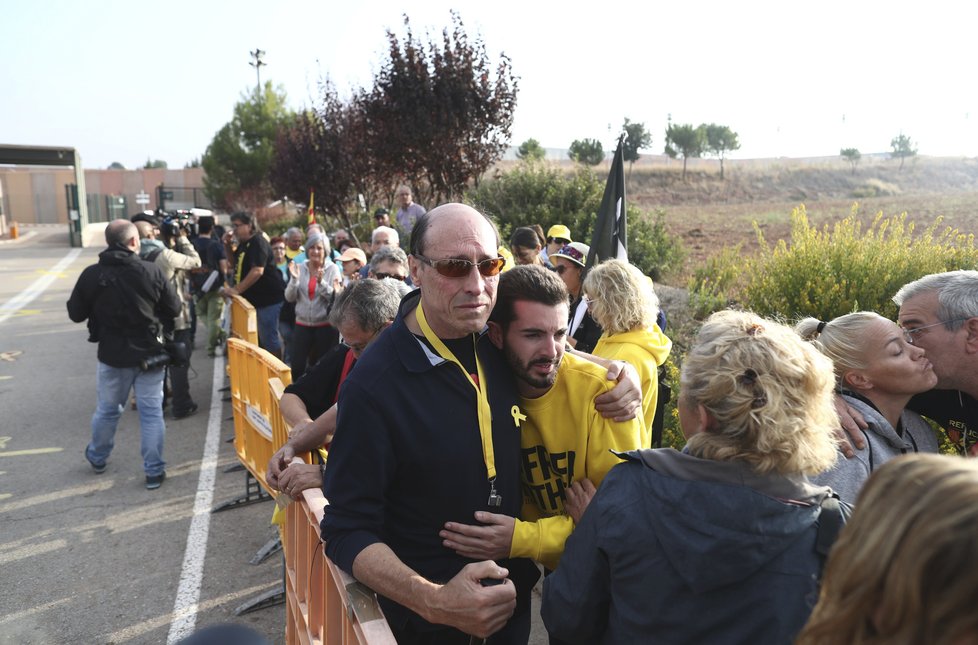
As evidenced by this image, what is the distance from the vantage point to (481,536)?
2.05 metres

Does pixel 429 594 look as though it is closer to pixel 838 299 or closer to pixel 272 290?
pixel 838 299

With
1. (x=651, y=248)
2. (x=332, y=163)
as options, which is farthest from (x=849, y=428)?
(x=332, y=163)

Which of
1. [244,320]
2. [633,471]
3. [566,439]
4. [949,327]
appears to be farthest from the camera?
[244,320]

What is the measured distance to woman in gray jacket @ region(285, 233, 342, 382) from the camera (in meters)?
7.26

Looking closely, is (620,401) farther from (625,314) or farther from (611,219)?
(611,219)

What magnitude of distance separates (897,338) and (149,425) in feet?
19.3

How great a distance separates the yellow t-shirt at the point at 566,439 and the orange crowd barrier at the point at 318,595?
56cm

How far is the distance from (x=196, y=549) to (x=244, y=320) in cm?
379

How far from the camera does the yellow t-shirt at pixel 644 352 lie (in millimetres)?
3389

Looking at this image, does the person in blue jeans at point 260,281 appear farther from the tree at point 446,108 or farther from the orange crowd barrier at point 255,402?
the tree at point 446,108

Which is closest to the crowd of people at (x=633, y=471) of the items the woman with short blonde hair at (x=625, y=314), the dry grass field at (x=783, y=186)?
the woman with short blonde hair at (x=625, y=314)

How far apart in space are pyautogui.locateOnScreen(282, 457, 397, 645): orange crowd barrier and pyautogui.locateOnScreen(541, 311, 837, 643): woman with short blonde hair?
0.52 m

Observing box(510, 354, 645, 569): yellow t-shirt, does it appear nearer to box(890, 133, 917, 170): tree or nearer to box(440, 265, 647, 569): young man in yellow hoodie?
box(440, 265, 647, 569): young man in yellow hoodie

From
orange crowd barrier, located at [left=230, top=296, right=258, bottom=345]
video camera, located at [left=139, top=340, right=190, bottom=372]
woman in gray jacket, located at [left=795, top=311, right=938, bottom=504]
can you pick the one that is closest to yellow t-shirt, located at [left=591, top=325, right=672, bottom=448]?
woman in gray jacket, located at [left=795, top=311, right=938, bottom=504]
